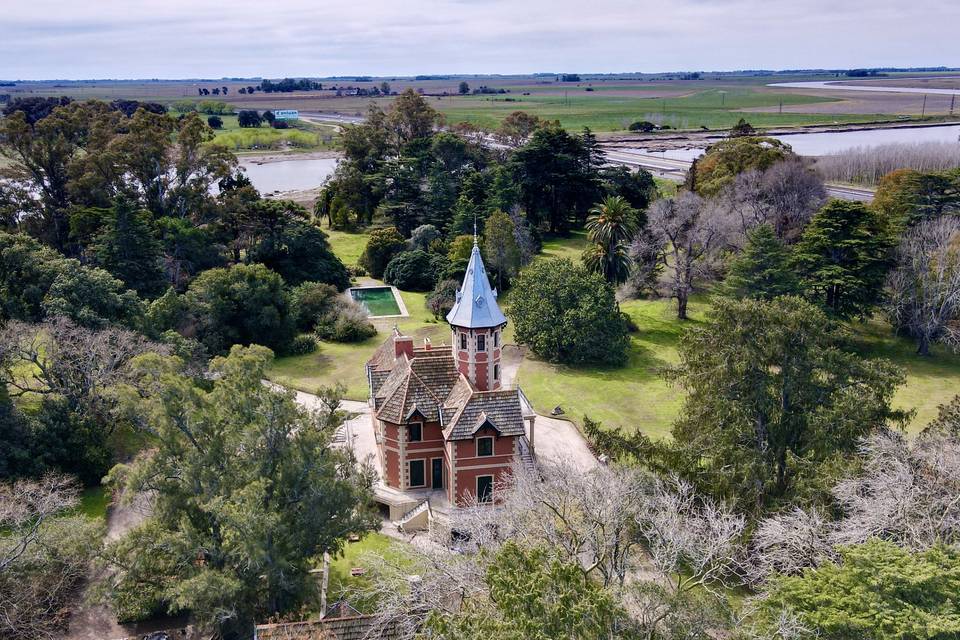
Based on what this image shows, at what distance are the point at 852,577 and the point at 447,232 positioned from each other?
5829 cm

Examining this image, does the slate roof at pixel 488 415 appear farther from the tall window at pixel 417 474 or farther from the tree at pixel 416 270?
the tree at pixel 416 270

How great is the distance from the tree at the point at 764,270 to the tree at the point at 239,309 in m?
31.7

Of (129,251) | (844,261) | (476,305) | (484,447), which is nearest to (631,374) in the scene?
(844,261)

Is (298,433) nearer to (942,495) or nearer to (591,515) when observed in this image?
(591,515)

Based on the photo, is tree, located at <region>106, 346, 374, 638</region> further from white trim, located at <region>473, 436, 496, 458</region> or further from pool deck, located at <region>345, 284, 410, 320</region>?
pool deck, located at <region>345, 284, 410, 320</region>

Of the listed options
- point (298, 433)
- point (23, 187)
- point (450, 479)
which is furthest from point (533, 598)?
point (23, 187)

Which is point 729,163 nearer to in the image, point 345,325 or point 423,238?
point 423,238

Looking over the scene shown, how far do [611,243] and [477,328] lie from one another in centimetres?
2438

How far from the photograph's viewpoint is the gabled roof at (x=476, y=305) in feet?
104

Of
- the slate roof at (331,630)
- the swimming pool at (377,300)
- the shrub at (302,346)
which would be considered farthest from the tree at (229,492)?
the swimming pool at (377,300)

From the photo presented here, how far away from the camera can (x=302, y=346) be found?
1994 inches

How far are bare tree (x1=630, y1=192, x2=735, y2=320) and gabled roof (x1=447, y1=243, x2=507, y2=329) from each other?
90.1ft

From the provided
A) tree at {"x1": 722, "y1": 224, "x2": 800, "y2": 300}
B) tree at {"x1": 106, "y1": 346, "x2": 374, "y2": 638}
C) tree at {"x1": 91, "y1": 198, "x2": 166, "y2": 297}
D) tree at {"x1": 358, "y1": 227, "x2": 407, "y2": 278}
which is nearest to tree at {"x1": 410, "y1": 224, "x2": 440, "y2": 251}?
tree at {"x1": 358, "y1": 227, "x2": 407, "y2": 278}

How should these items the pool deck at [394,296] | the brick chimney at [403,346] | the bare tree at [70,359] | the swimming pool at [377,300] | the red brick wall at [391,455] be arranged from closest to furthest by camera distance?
the red brick wall at [391,455] → the bare tree at [70,359] → the brick chimney at [403,346] → the pool deck at [394,296] → the swimming pool at [377,300]
